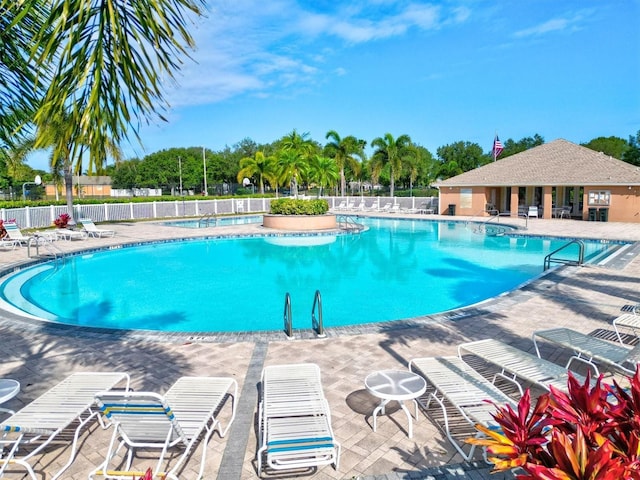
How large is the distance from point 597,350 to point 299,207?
18.1m

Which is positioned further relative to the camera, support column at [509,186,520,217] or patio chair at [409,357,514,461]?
support column at [509,186,520,217]

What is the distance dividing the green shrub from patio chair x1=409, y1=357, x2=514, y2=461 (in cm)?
1769

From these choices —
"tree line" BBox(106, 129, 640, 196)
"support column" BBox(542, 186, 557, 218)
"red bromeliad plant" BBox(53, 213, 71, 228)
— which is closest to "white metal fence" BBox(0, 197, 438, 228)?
"red bromeliad plant" BBox(53, 213, 71, 228)

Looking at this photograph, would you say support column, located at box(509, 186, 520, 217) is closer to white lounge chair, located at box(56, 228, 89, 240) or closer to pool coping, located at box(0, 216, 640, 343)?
pool coping, located at box(0, 216, 640, 343)

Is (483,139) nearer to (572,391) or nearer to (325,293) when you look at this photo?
(325,293)

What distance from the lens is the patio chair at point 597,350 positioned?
184 inches

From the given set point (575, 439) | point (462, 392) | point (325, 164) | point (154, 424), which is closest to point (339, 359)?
point (462, 392)

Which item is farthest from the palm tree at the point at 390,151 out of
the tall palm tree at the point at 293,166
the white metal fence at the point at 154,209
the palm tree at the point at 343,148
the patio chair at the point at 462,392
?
the patio chair at the point at 462,392

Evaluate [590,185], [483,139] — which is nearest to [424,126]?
[483,139]

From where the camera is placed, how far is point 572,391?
2268 millimetres

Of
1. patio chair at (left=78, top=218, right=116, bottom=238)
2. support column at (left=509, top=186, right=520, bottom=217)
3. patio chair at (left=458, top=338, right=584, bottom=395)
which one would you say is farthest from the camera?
support column at (left=509, top=186, right=520, bottom=217)

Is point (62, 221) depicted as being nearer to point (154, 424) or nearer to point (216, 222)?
point (216, 222)

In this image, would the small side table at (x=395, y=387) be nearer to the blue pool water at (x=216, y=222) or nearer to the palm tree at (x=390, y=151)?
the blue pool water at (x=216, y=222)

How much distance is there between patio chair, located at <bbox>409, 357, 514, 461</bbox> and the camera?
11.8 feet
